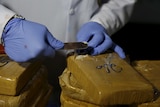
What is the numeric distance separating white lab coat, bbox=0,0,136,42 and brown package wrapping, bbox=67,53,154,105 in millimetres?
261

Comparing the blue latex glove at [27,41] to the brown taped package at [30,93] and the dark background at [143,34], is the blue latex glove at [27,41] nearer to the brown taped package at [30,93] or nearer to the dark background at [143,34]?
the brown taped package at [30,93]

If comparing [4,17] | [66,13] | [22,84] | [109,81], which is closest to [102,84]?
[109,81]

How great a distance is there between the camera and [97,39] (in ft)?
2.85

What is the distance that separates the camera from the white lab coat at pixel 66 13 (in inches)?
40.4

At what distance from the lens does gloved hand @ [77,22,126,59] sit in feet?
2.80

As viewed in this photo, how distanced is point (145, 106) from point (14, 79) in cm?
31

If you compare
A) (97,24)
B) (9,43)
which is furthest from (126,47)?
(9,43)

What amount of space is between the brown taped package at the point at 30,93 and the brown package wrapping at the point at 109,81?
0.10 metres

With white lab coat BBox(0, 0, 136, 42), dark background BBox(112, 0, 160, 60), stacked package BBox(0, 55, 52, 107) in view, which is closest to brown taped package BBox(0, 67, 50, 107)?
stacked package BBox(0, 55, 52, 107)

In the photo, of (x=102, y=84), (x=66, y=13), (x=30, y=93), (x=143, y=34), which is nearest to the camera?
(x=102, y=84)

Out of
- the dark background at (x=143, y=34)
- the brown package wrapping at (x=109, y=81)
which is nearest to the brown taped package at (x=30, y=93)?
the brown package wrapping at (x=109, y=81)

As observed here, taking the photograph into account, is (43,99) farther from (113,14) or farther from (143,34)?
(143,34)

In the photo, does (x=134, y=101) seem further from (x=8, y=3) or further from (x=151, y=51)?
(x=151, y=51)

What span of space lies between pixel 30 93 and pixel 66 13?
37cm
